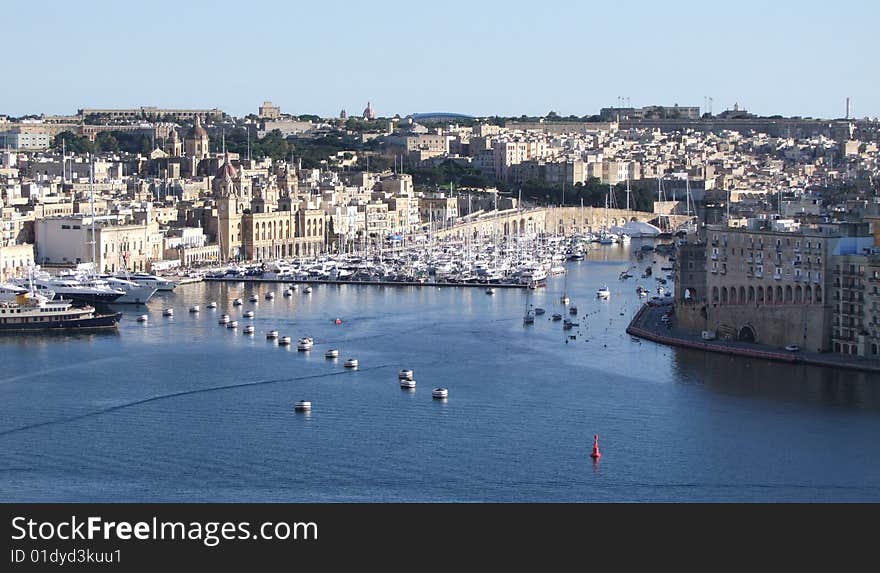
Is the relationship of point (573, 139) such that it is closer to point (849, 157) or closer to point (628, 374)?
point (849, 157)

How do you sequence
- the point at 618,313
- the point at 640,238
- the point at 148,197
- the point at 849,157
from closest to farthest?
the point at 618,313, the point at 148,197, the point at 640,238, the point at 849,157

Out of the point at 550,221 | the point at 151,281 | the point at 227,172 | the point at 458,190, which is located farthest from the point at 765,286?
the point at 458,190

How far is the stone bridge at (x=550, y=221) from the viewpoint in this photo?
29036mm

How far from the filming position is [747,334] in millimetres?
14891

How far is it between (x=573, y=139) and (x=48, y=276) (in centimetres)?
2939

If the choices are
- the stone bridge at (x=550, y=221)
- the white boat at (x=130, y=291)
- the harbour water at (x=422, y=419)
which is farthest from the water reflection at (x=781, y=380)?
the stone bridge at (x=550, y=221)

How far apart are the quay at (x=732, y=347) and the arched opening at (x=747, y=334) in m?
0.09

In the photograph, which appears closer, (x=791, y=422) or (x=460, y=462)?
(x=460, y=462)

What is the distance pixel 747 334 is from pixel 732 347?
1.28 feet

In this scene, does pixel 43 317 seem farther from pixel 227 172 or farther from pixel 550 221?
pixel 550 221
